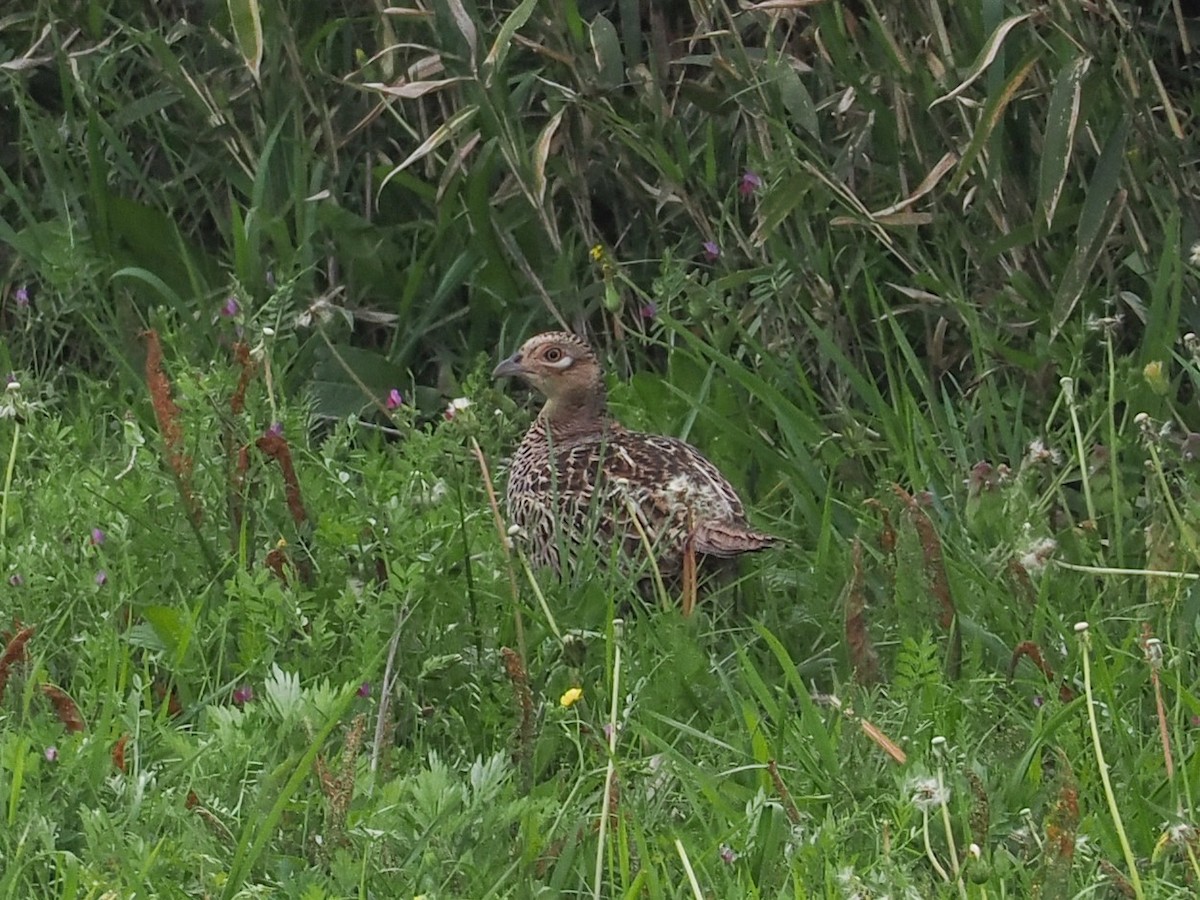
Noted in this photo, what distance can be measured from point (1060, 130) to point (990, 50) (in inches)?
A: 7.6

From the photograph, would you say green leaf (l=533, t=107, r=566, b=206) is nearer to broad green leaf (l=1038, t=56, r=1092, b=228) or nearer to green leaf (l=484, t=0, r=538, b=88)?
green leaf (l=484, t=0, r=538, b=88)

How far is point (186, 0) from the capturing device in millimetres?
5699

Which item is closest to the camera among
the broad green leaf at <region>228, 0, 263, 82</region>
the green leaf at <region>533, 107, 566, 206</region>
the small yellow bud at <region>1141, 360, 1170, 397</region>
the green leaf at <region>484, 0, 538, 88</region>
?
the small yellow bud at <region>1141, 360, 1170, 397</region>

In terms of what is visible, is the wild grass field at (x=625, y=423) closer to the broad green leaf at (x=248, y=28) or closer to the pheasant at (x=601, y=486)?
the broad green leaf at (x=248, y=28)

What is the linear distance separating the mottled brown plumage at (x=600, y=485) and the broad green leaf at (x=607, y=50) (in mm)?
586

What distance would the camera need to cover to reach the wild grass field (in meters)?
3.07

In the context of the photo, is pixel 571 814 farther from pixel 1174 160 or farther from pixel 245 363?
pixel 1174 160

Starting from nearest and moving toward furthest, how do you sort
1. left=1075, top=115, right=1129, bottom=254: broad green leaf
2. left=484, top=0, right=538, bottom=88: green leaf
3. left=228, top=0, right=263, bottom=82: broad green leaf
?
left=1075, top=115, right=1129, bottom=254: broad green leaf
left=484, top=0, right=538, bottom=88: green leaf
left=228, top=0, right=263, bottom=82: broad green leaf

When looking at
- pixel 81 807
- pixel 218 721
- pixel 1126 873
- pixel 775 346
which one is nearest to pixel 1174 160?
pixel 775 346

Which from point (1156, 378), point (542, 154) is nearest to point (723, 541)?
point (1156, 378)

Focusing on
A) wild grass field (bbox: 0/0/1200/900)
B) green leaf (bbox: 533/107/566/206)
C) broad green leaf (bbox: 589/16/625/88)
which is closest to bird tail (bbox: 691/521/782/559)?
wild grass field (bbox: 0/0/1200/900)

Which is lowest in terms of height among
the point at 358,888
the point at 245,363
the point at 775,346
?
the point at 775,346

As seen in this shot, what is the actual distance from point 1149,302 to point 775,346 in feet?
2.72

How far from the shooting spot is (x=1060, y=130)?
402 centimetres
